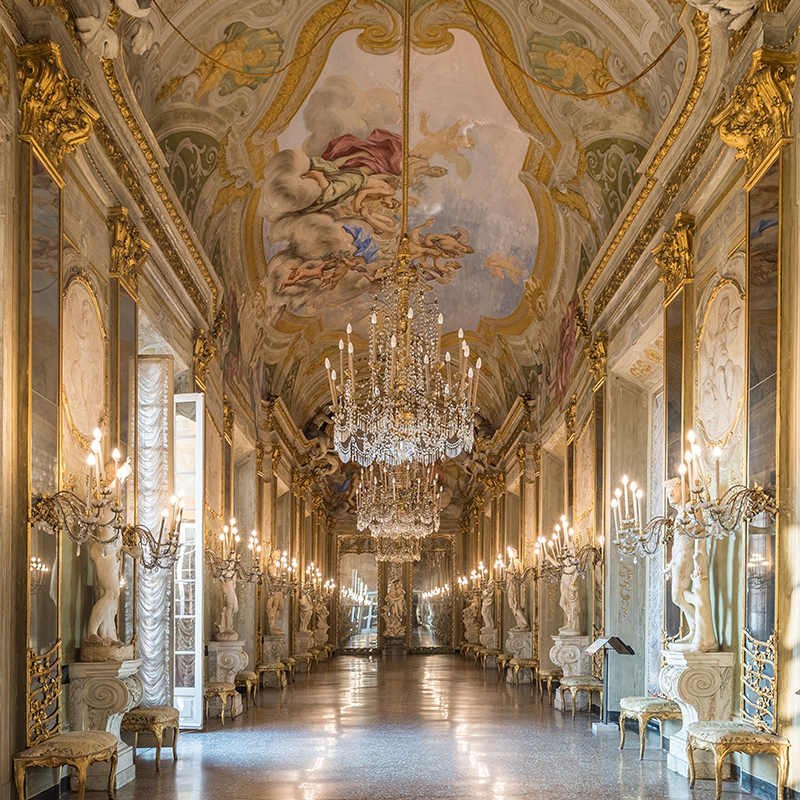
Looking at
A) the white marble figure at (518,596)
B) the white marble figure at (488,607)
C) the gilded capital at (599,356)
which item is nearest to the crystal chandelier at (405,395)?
the gilded capital at (599,356)

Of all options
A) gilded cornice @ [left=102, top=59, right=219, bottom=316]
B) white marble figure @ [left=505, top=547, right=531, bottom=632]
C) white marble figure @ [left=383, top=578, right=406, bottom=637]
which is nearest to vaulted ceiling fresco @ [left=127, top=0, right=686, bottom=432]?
gilded cornice @ [left=102, top=59, right=219, bottom=316]

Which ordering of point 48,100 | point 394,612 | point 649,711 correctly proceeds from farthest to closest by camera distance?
point 394,612
point 649,711
point 48,100

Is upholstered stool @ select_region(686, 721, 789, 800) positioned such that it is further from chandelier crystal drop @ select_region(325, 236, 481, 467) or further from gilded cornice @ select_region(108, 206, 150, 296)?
gilded cornice @ select_region(108, 206, 150, 296)

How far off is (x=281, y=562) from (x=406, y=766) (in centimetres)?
1405

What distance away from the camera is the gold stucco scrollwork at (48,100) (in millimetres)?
7645

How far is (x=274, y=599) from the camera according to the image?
23938mm

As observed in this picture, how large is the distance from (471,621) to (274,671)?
16.6 meters

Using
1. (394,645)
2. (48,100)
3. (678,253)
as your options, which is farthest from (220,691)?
(394,645)

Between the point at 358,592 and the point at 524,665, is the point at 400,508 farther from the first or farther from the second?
the point at 358,592

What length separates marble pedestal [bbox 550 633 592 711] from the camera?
1666cm

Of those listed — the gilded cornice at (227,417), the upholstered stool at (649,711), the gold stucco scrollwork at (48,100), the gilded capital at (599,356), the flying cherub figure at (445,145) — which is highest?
the flying cherub figure at (445,145)

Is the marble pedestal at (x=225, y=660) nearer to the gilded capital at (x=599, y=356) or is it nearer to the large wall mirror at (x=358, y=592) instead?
the gilded capital at (x=599, y=356)

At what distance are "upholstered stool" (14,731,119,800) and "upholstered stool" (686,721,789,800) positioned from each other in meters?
4.96

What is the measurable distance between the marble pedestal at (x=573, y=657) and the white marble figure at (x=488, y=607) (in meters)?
13.5
